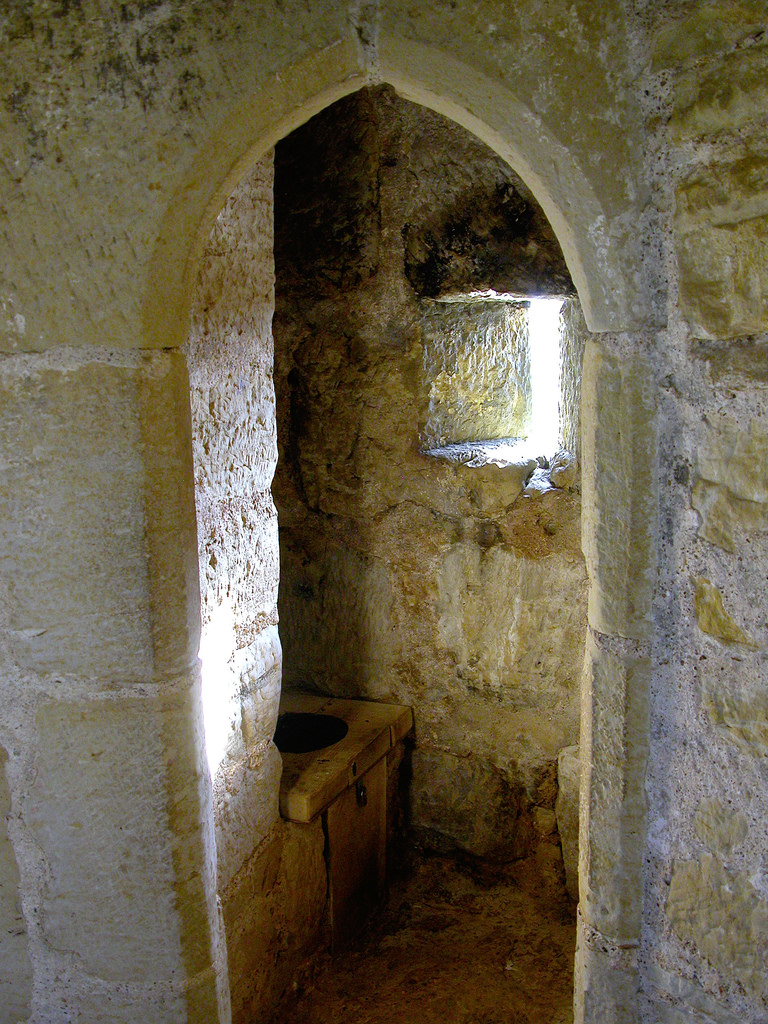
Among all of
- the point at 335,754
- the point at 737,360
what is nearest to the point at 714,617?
the point at 737,360

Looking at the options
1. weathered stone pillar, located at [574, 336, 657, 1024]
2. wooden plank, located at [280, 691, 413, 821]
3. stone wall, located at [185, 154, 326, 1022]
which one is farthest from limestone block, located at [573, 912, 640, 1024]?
wooden plank, located at [280, 691, 413, 821]

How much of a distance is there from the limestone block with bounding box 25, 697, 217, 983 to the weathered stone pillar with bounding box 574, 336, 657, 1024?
2.16 ft

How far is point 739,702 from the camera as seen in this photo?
45.2 inches

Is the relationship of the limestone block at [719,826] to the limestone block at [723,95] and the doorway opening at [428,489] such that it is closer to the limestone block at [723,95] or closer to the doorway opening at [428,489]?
the limestone block at [723,95]

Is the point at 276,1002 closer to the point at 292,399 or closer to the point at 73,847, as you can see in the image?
the point at 73,847

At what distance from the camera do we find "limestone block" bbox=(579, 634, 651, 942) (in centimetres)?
123

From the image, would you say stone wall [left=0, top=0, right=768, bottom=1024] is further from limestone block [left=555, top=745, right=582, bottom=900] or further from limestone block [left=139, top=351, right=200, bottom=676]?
limestone block [left=555, top=745, right=582, bottom=900]

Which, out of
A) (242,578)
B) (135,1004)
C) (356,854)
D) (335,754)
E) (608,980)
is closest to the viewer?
(608,980)

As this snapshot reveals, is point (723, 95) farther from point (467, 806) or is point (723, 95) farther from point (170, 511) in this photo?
point (467, 806)

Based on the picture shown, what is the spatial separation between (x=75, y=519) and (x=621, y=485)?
0.83m

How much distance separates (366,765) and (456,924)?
65 cm

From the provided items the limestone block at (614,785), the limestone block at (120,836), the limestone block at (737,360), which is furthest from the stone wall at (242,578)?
the limestone block at (737,360)

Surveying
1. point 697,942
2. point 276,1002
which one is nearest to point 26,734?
point 697,942

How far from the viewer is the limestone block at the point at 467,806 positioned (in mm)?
2959
